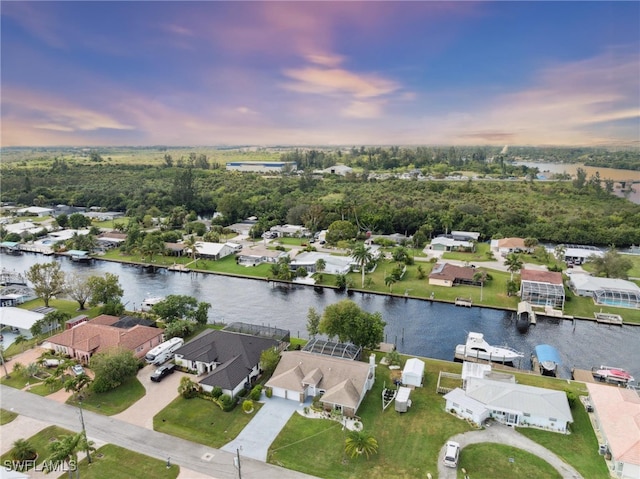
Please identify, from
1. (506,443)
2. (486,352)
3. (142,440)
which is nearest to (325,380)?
(506,443)

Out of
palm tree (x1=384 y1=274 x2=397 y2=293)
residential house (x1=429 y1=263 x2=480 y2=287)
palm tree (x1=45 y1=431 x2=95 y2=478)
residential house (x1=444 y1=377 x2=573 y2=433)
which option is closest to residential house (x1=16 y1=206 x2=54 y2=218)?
palm tree (x1=384 y1=274 x2=397 y2=293)

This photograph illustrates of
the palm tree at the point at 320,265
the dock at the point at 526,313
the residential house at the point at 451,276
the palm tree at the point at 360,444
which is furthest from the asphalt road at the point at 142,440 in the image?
the residential house at the point at 451,276

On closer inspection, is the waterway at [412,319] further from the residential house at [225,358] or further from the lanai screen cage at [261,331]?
the residential house at [225,358]

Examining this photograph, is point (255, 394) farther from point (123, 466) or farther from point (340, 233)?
point (340, 233)

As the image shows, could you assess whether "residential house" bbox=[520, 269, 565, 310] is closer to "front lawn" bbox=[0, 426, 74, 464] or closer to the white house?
the white house

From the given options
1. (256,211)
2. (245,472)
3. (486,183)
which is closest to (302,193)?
(256,211)

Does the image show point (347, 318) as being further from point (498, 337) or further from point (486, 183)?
point (486, 183)
